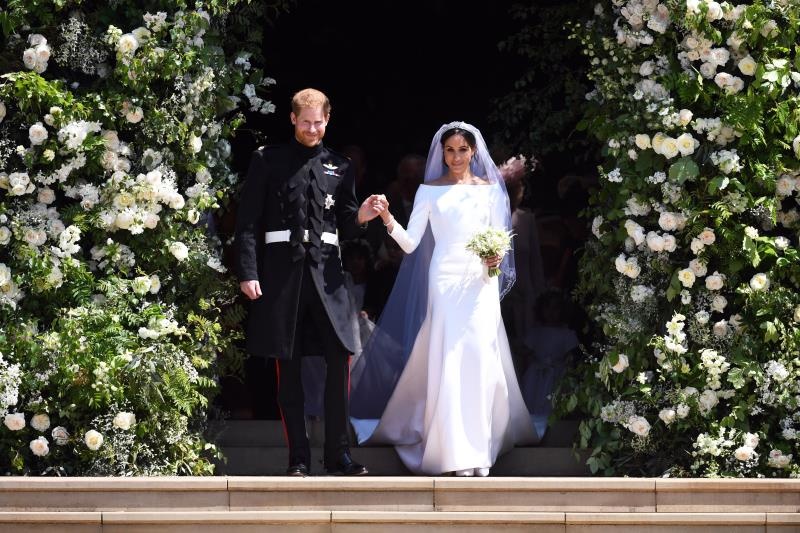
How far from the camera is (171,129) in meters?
7.90

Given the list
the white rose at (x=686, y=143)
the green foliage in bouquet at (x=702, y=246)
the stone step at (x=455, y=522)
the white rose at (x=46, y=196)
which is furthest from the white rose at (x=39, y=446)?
the white rose at (x=686, y=143)

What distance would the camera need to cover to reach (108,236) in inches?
307

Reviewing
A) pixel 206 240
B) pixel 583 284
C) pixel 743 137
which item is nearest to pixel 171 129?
pixel 206 240

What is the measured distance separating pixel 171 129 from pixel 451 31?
9.02 ft

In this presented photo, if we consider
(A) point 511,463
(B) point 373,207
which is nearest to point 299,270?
(B) point 373,207

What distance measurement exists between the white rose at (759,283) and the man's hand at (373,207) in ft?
6.55

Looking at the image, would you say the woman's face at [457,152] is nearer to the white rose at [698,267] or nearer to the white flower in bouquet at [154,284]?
the white rose at [698,267]

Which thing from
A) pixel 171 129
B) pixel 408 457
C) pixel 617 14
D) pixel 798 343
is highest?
pixel 617 14

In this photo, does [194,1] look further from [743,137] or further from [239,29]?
[743,137]

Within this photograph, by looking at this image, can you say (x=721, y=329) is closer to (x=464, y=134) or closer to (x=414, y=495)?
(x=464, y=134)

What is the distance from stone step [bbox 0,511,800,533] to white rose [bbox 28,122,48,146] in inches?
85.1

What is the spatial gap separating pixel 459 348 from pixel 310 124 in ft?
4.84

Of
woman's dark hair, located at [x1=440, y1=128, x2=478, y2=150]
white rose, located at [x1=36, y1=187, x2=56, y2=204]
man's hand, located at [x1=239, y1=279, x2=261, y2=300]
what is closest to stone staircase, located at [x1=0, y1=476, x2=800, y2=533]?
man's hand, located at [x1=239, y1=279, x2=261, y2=300]

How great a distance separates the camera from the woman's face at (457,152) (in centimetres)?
802
